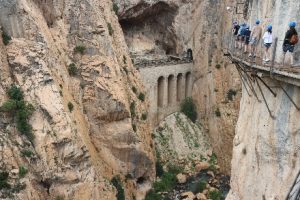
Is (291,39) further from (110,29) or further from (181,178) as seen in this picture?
(181,178)

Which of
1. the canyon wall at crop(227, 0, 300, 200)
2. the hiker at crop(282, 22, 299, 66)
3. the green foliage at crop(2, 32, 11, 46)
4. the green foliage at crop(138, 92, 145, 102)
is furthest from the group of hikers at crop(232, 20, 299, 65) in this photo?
the green foliage at crop(138, 92, 145, 102)

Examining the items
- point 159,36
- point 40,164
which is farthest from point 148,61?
point 40,164

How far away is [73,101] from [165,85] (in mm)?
15039

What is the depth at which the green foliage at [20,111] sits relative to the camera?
2320 cm

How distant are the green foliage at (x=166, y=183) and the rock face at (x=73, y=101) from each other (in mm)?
1279

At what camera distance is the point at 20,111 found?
23281 millimetres

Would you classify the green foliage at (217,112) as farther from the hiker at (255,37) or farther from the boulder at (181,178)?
the hiker at (255,37)

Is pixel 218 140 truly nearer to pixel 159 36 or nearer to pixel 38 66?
pixel 159 36

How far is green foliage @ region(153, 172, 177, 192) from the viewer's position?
3384 centimetres

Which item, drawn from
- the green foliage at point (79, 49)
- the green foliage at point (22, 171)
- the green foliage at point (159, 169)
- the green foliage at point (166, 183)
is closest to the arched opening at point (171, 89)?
the green foliage at point (159, 169)

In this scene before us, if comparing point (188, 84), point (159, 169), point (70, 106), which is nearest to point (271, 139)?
point (70, 106)

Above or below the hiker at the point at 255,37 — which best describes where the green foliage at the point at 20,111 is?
below

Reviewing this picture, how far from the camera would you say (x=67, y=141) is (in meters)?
24.5

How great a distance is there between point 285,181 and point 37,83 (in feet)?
59.7
